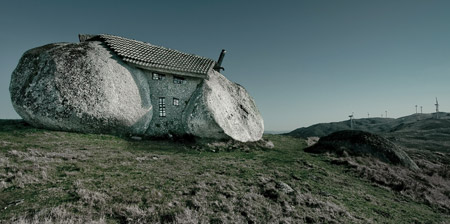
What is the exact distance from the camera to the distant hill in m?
83.2

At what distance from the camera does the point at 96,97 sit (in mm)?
14648

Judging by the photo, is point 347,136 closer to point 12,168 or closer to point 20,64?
point 12,168

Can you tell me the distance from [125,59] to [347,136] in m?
23.2

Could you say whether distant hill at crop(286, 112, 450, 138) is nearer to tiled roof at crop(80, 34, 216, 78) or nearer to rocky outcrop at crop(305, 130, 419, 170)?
rocky outcrop at crop(305, 130, 419, 170)

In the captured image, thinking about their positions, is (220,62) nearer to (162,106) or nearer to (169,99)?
(169,99)

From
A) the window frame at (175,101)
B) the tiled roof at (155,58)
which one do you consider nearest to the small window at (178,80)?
the tiled roof at (155,58)

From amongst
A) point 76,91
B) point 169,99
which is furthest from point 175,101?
point 76,91

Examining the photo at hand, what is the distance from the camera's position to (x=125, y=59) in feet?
56.3

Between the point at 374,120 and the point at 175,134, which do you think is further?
the point at 374,120

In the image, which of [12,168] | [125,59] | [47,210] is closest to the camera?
[47,210]

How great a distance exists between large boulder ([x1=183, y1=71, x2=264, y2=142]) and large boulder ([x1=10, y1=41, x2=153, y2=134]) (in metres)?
4.61

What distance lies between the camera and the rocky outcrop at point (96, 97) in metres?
13.9

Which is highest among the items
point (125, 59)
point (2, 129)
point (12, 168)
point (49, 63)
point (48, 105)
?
point (125, 59)

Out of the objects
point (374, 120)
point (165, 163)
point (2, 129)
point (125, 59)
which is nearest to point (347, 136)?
point (165, 163)
